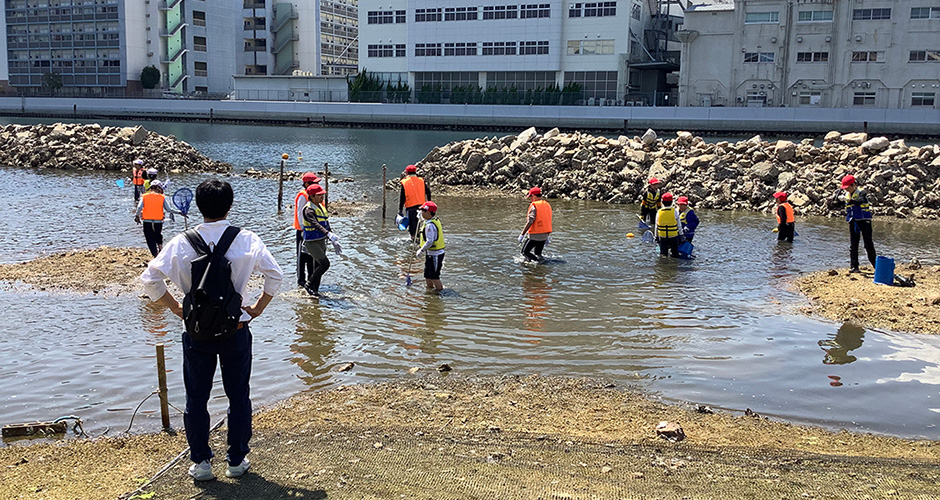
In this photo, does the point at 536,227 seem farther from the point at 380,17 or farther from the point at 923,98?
the point at 380,17

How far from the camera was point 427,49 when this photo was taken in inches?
3627

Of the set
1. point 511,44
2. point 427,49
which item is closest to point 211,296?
point 511,44

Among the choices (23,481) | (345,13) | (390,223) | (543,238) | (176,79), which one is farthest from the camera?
(345,13)

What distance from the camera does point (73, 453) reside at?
7055 mm

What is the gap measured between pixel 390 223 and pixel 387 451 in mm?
17057

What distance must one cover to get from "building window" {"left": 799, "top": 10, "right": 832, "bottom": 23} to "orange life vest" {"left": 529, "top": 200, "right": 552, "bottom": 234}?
68.4m

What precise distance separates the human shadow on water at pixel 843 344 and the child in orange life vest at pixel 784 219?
8.24 m

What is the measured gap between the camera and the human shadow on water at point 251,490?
5.70 m

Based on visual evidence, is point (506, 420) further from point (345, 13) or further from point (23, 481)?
point (345, 13)

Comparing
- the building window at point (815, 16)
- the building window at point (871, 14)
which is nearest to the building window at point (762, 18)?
the building window at point (815, 16)

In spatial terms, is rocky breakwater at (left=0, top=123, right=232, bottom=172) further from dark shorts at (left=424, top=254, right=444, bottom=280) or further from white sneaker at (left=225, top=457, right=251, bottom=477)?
white sneaker at (left=225, top=457, right=251, bottom=477)

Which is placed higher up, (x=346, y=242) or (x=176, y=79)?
(x=176, y=79)

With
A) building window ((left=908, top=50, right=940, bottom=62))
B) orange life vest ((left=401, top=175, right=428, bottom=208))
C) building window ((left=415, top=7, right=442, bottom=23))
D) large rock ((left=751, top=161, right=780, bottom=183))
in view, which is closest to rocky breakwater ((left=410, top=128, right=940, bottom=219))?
large rock ((left=751, top=161, right=780, bottom=183))

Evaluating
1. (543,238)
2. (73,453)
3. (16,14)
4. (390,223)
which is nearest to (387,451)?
(73,453)
